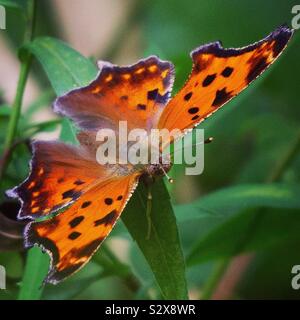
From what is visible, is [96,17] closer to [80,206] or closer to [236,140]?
[236,140]

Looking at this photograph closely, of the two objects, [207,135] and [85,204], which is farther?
[207,135]

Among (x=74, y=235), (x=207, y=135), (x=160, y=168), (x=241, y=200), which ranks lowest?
(x=74, y=235)

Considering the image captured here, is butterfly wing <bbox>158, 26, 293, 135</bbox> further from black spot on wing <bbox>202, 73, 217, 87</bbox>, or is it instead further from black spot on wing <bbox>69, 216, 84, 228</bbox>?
black spot on wing <bbox>69, 216, 84, 228</bbox>

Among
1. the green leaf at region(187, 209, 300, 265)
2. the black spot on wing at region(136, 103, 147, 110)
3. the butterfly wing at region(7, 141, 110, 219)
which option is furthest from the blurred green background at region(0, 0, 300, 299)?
the black spot on wing at region(136, 103, 147, 110)

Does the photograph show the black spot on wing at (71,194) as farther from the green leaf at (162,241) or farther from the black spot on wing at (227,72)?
the black spot on wing at (227,72)

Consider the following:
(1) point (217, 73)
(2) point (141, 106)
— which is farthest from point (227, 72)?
(2) point (141, 106)

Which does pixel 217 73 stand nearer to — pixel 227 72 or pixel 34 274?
pixel 227 72
